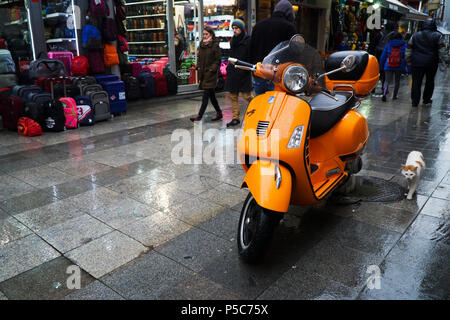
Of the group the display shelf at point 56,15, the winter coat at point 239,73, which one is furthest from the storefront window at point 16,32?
the winter coat at point 239,73

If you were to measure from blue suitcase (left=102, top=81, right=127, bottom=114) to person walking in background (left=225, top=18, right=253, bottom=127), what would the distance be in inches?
104

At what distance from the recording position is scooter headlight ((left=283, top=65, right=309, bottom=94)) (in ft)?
9.59

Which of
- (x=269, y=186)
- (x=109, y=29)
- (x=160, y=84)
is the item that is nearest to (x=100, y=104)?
(x=109, y=29)

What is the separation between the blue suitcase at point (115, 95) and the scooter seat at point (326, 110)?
5.88 m

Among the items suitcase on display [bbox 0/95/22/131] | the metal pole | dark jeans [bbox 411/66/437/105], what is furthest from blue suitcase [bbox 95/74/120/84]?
dark jeans [bbox 411/66/437/105]

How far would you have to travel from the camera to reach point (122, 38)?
963 cm

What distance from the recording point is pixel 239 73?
7.19 metres

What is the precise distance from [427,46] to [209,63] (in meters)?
5.33

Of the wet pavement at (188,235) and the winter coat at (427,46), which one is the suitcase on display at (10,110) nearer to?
the wet pavement at (188,235)

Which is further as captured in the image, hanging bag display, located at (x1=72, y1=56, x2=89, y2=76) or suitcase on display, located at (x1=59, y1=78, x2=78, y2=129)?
hanging bag display, located at (x1=72, y1=56, x2=89, y2=76)

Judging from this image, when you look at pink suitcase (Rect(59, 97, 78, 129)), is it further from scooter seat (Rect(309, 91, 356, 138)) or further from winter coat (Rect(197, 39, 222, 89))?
scooter seat (Rect(309, 91, 356, 138))

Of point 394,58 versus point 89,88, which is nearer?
point 89,88

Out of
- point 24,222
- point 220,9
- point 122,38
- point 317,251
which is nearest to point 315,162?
point 317,251

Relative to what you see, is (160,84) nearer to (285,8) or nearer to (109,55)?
(109,55)
